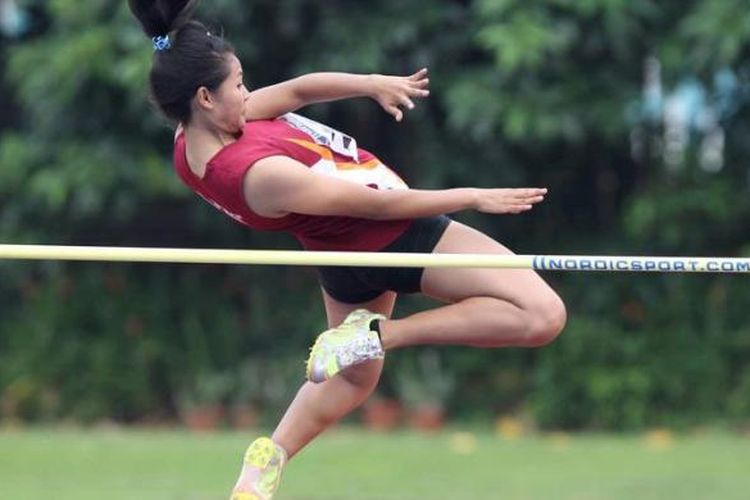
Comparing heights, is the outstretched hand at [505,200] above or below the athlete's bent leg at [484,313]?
above

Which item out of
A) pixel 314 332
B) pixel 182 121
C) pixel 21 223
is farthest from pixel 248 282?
pixel 182 121

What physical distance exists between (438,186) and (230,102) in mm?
5236

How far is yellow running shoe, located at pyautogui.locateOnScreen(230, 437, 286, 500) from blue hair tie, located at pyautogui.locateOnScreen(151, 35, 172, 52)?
1.40m

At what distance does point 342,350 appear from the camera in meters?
5.81

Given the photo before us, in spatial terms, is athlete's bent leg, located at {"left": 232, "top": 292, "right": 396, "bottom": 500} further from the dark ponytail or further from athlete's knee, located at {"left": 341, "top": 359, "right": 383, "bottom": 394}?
the dark ponytail

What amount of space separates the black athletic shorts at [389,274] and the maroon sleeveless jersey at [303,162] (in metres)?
0.05

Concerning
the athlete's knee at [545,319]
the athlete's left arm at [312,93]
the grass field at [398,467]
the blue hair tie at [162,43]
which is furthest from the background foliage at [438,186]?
the blue hair tie at [162,43]

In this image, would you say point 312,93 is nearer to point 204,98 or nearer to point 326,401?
point 204,98

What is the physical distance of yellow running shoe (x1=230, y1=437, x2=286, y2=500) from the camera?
6148mm

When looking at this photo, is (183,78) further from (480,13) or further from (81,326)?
(81,326)

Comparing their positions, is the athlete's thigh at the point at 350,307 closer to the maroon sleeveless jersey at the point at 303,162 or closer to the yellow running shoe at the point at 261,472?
the maroon sleeveless jersey at the point at 303,162

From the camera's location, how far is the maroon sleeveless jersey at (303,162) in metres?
5.79

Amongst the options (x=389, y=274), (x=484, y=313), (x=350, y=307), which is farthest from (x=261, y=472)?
(x=484, y=313)

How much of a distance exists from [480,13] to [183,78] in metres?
4.85
